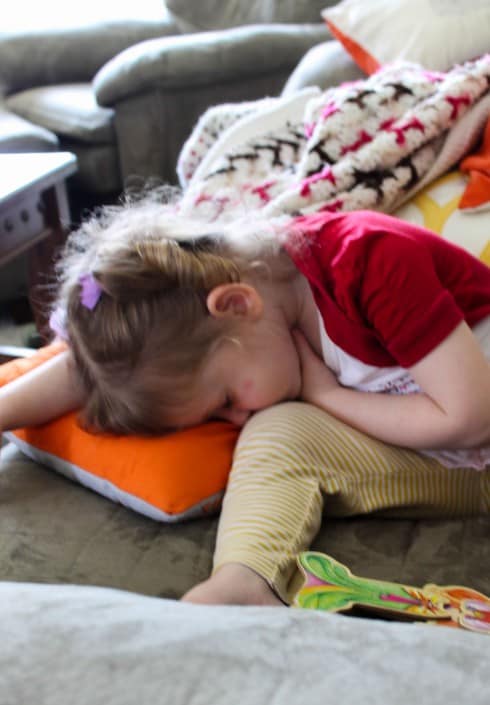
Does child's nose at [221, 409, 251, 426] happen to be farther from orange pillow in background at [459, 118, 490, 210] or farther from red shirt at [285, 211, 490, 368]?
orange pillow in background at [459, 118, 490, 210]

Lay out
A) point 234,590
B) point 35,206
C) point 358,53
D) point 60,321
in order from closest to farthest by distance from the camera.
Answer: point 234,590 < point 60,321 < point 35,206 < point 358,53

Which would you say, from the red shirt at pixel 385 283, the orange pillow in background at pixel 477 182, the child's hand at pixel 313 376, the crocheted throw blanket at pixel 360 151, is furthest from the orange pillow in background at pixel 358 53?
the child's hand at pixel 313 376

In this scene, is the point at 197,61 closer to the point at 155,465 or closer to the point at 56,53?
the point at 56,53

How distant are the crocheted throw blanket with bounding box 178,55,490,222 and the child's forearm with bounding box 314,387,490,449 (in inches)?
13.9

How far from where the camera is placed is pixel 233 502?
3.00 feet

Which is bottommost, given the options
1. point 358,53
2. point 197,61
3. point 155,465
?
point 155,465

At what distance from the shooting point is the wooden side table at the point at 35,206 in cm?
152

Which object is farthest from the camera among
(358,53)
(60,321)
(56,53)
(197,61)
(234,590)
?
(56,53)

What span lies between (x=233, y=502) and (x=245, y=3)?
2.45m

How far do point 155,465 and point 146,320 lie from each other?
0.61ft

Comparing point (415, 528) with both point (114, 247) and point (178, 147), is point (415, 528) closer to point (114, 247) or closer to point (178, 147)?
point (114, 247)

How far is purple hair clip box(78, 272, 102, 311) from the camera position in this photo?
0.94 meters

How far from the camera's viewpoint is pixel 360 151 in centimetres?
135

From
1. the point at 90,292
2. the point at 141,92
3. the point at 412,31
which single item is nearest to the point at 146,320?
the point at 90,292
